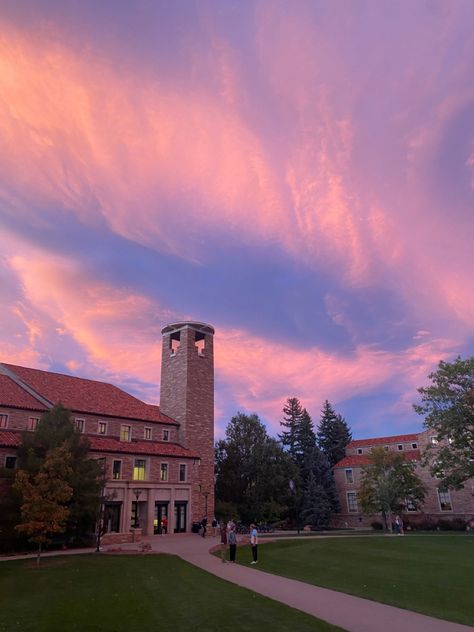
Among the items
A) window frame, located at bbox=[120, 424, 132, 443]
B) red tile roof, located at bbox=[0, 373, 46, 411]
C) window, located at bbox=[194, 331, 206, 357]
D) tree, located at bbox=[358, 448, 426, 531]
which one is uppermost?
window, located at bbox=[194, 331, 206, 357]

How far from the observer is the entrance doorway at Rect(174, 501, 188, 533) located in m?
44.7

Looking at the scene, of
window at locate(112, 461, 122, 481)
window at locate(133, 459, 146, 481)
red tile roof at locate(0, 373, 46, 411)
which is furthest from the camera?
window at locate(133, 459, 146, 481)

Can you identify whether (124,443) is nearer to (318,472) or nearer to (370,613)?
(318,472)

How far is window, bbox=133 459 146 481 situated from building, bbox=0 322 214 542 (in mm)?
87

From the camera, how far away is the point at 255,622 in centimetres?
1086

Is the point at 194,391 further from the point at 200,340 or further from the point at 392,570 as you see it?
the point at 392,570

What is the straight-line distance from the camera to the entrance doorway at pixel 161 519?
42650mm

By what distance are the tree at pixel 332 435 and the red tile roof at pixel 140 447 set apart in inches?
1419

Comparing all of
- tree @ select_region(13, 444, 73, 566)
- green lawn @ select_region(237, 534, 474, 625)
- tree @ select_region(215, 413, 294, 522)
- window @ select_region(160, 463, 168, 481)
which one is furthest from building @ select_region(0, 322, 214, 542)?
green lawn @ select_region(237, 534, 474, 625)

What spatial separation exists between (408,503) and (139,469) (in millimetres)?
33632

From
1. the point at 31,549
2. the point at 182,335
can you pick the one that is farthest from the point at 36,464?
the point at 182,335

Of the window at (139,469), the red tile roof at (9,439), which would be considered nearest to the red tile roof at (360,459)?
the window at (139,469)

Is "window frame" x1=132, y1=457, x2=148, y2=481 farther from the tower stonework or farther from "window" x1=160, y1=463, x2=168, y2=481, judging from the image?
the tower stonework

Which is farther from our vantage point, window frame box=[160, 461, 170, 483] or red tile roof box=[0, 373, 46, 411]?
window frame box=[160, 461, 170, 483]
